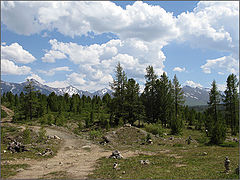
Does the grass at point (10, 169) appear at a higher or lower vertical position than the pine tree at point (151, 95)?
lower

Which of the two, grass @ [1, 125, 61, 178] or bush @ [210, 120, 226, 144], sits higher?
bush @ [210, 120, 226, 144]

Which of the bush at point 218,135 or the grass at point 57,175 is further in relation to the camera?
the bush at point 218,135

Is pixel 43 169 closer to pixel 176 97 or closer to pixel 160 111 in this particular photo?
pixel 160 111

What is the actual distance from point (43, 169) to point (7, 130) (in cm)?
1866

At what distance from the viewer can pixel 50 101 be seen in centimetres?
6675

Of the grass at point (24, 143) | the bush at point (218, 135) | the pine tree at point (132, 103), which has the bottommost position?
the grass at point (24, 143)

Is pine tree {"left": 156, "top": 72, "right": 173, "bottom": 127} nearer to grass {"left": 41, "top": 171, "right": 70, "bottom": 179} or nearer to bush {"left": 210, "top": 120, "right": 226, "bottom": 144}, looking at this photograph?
bush {"left": 210, "top": 120, "right": 226, "bottom": 144}

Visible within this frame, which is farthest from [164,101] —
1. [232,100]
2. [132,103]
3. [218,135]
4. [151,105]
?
[218,135]

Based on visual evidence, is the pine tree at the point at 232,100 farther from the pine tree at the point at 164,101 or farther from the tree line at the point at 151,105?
the pine tree at the point at 164,101

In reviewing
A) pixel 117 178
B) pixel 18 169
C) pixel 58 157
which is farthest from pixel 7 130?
pixel 117 178

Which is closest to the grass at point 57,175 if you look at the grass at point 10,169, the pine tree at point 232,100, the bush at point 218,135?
the grass at point 10,169

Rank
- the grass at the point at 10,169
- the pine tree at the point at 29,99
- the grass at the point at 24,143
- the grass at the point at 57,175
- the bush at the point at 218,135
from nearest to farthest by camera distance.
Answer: the grass at the point at 57,175, the grass at the point at 10,169, the grass at the point at 24,143, the bush at the point at 218,135, the pine tree at the point at 29,99

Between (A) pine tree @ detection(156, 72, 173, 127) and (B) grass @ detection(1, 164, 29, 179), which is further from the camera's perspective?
(A) pine tree @ detection(156, 72, 173, 127)

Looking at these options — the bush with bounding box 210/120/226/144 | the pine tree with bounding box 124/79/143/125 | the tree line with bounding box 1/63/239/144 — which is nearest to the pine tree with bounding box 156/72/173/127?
the tree line with bounding box 1/63/239/144
